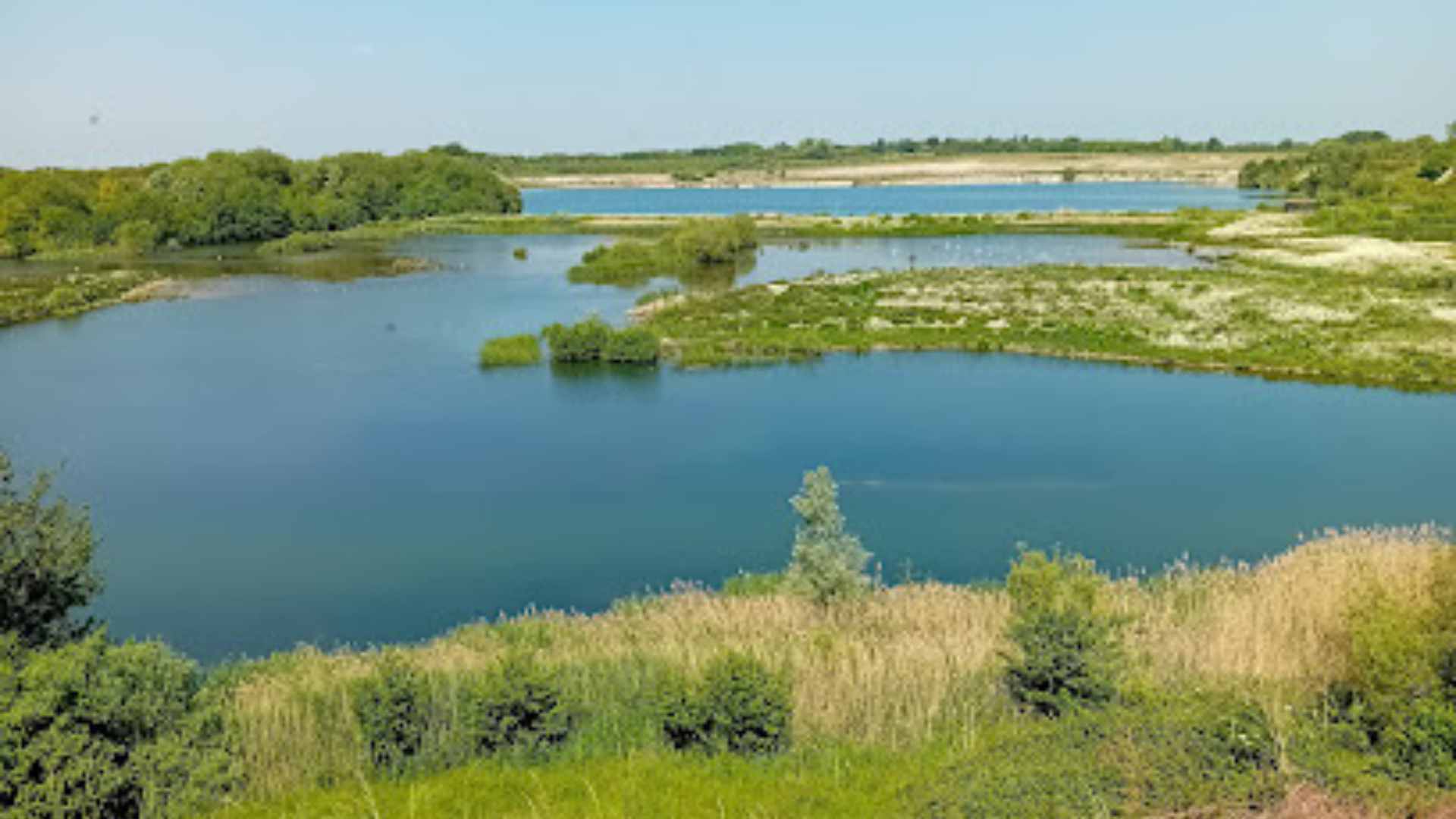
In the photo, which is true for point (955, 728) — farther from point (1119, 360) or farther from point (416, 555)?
point (1119, 360)

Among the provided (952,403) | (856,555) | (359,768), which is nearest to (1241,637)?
(856,555)

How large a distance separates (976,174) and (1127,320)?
138 meters

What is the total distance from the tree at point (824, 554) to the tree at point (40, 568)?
284 inches

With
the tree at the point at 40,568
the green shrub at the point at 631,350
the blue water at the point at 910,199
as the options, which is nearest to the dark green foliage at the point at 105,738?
the tree at the point at 40,568

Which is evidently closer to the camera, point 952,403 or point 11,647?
point 11,647

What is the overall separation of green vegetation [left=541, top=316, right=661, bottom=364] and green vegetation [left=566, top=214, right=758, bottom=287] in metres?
18.0

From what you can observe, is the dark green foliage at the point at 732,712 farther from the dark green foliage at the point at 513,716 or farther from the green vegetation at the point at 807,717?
the dark green foliage at the point at 513,716

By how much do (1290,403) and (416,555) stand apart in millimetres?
20305

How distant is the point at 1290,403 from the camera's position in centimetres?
2605

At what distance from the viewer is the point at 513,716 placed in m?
8.45

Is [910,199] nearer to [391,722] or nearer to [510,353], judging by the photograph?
[510,353]

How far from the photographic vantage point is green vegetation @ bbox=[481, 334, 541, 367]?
32781mm

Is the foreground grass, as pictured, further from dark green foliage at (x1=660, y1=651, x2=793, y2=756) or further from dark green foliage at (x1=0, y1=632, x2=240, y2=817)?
dark green foliage at (x1=0, y1=632, x2=240, y2=817)

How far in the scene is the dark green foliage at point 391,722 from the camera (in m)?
8.38
